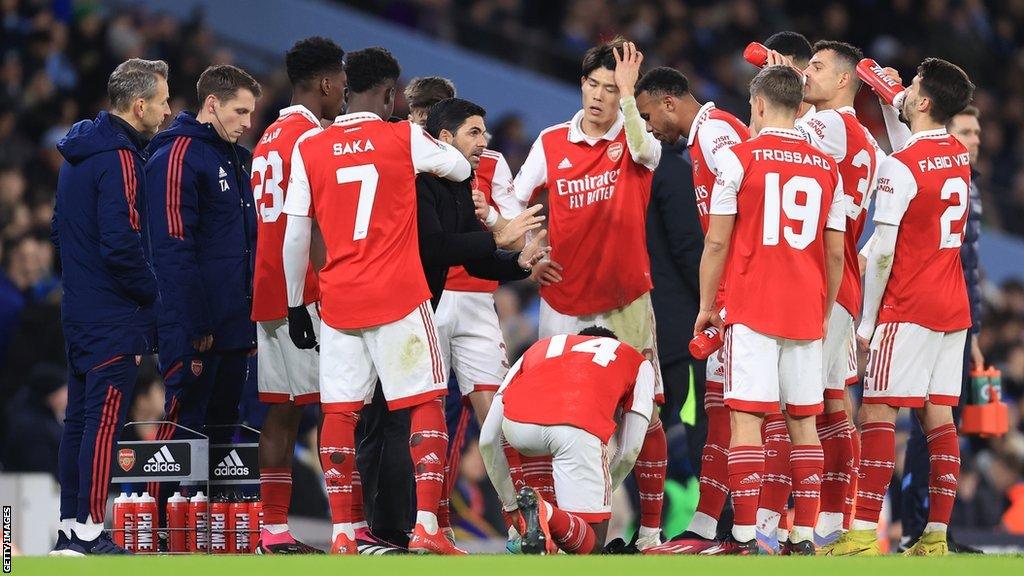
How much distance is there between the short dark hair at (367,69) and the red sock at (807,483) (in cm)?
277

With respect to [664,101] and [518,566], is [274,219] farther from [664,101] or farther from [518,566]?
[518,566]

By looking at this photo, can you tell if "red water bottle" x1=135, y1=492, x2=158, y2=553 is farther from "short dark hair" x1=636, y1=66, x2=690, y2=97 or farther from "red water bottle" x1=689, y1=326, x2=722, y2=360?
"short dark hair" x1=636, y1=66, x2=690, y2=97

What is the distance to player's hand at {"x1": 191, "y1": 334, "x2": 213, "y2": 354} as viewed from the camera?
841 cm

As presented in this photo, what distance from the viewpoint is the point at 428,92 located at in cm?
898

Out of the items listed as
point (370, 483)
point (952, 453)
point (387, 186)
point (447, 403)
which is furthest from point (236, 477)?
point (952, 453)

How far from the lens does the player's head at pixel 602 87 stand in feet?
27.9

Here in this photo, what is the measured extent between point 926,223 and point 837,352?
0.81 metres

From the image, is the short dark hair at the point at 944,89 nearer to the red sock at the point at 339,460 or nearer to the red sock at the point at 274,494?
the red sock at the point at 339,460

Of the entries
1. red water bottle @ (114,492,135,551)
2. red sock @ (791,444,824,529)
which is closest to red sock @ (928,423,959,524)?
red sock @ (791,444,824,529)

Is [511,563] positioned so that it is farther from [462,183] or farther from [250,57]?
[250,57]

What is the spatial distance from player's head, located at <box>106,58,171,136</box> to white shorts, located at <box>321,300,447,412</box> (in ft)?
4.96

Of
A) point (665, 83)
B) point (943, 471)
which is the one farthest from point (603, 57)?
point (943, 471)

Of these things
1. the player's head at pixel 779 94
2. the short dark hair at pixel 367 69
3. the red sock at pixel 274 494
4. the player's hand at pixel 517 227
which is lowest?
the red sock at pixel 274 494

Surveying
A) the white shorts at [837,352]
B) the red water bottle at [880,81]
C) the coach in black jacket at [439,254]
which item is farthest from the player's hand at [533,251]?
the red water bottle at [880,81]
